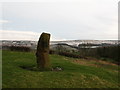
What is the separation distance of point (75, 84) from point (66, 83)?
1.65 ft

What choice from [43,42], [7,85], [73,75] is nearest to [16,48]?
[43,42]

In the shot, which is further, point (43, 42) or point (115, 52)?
point (115, 52)

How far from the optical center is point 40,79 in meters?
11.9

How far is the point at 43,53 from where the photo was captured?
1494cm

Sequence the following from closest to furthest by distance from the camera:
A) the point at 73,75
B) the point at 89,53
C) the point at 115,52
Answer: the point at 73,75, the point at 115,52, the point at 89,53

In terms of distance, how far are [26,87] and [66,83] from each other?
7.67 ft

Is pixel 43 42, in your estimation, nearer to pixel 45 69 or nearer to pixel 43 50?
pixel 43 50

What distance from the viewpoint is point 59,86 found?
1140cm

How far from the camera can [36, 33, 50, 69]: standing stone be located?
14.8 m

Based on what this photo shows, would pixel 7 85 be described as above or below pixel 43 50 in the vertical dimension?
below

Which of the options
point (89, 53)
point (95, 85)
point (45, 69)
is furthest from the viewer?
point (89, 53)

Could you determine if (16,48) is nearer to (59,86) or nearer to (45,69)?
(45,69)

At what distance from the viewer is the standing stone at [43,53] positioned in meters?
14.8

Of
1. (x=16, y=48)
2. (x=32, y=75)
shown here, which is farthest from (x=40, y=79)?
(x=16, y=48)
